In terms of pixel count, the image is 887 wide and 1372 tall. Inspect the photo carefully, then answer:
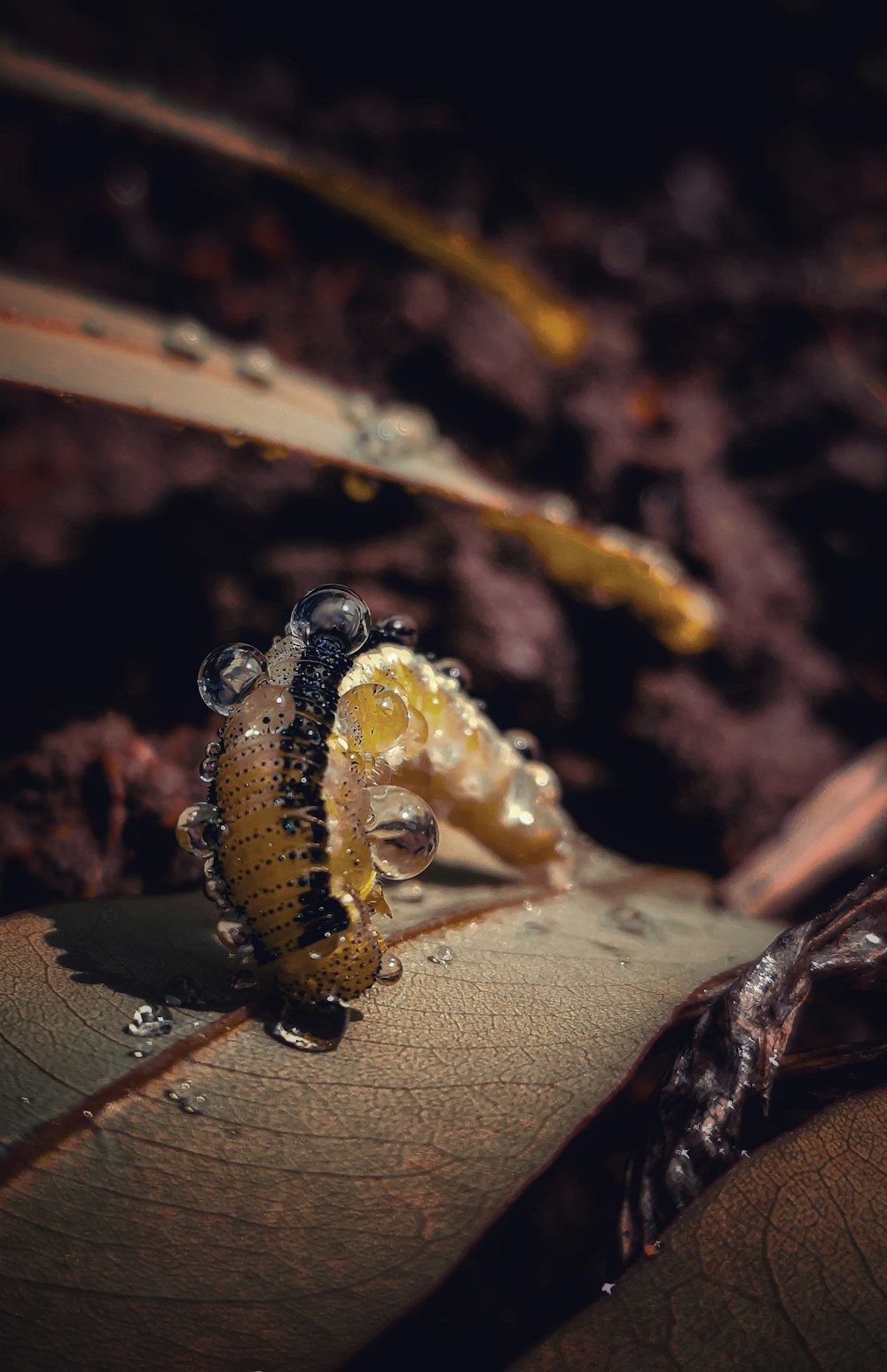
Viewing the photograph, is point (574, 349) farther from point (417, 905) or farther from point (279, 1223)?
point (279, 1223)

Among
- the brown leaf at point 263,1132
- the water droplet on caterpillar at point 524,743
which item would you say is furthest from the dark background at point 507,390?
the brown leaf at point 263,1132

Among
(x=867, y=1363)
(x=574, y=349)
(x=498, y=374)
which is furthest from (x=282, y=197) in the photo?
(x=867, y=1363)

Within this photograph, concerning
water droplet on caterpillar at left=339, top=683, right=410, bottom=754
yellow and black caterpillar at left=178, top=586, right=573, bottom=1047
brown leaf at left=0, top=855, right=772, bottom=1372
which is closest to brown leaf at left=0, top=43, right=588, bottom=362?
yellow and black caterpillar at left=178, top=586, right=573, bottom=1047

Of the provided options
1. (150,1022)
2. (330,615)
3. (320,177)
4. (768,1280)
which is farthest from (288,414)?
(768,1280)

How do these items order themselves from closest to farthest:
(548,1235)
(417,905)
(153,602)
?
(548,1235), (417,905), (153,602)

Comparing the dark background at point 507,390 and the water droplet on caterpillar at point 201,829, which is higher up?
the dark background at point 507,390

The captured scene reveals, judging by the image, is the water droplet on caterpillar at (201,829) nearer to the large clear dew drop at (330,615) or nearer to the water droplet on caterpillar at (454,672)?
the large clear dew drop at (330,615)
